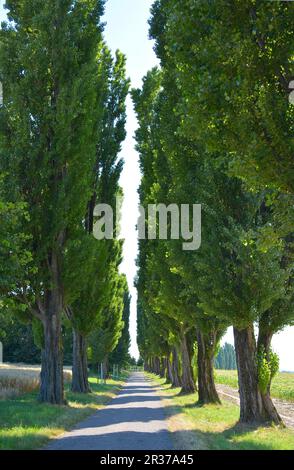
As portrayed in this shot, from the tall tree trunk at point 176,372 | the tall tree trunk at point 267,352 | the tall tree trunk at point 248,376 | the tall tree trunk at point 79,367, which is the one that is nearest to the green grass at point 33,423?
the tall tree trunk at point 248,376

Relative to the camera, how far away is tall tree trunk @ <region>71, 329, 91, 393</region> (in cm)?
2920

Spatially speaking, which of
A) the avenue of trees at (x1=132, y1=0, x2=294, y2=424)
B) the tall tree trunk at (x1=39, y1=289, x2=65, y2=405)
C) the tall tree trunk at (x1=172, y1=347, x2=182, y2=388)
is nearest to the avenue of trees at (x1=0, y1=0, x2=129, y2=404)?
the tall tree trunk at (x1=39, y1=289, x2=65, y2=405)

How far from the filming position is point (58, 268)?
836 inches

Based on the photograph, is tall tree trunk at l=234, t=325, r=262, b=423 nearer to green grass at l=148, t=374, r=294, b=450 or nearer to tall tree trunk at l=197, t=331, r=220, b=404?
green grass at l=148, t=374, r=294, b=450

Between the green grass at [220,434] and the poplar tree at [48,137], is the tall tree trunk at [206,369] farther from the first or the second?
the poplar tree at [48,137]

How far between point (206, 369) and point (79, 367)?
843cm

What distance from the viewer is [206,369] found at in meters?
24.7

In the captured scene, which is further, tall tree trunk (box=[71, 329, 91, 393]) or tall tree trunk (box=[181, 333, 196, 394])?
tall tree trunk (box=[181, 333, 196, 394])

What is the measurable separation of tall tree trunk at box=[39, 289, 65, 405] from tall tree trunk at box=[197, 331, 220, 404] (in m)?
7.41

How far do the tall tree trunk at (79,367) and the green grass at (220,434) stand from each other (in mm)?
10591

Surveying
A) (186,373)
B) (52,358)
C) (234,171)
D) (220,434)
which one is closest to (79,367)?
(186,373)

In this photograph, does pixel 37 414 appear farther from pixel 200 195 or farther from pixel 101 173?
pixel 101 173

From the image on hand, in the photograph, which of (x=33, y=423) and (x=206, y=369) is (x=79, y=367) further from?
(x=33, y=423)

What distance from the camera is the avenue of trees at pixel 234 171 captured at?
31.3 ft
